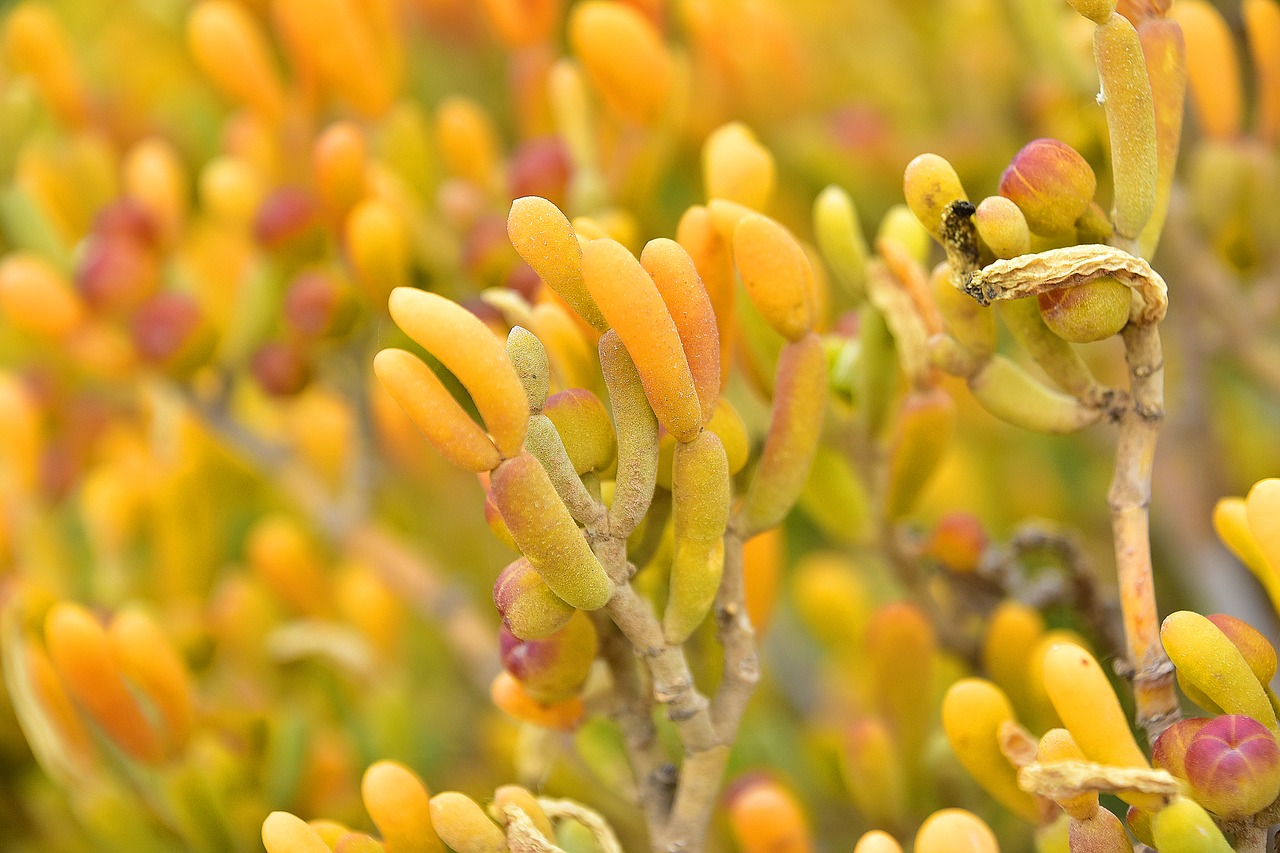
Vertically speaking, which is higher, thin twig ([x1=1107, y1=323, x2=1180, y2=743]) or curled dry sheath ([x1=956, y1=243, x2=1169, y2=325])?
curled dry sheath ([x1=956, y1=243, x2=1169, y2=325])

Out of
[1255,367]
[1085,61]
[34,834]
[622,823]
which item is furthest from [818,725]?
[34,834]

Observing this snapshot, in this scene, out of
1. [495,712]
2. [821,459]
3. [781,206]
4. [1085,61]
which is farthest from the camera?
[781,206]

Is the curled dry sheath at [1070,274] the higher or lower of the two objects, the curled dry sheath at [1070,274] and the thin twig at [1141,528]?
the higher

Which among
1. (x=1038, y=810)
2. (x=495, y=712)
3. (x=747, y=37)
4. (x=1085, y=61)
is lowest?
(x=1038, y=810)

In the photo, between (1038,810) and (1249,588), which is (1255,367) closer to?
(1249,588)

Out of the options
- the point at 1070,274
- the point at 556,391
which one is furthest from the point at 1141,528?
the point at 556,391

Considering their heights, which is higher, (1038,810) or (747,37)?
(747,37)

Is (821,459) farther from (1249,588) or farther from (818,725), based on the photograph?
(1249,588)

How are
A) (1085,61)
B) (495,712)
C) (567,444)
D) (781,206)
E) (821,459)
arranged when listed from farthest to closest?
(781,206) → (495,712) → (1085,61) → (821,459) → (567,444)

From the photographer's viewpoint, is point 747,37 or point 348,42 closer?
point 348,42

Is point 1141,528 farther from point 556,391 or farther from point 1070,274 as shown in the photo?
point 556,391
